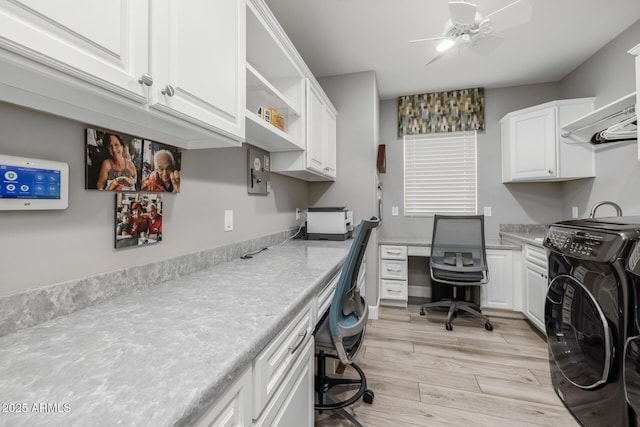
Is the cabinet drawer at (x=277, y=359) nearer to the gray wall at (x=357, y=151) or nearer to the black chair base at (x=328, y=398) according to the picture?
the black chair base at (x=328, y=398)

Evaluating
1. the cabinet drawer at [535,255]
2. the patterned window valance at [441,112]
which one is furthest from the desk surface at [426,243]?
the patterned window valance at [441,112]

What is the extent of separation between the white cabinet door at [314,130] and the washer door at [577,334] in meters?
1.67

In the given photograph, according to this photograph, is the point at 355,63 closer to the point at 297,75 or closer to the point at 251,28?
the point at 297,75

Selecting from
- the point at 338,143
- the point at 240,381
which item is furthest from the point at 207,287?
the point at 338,143

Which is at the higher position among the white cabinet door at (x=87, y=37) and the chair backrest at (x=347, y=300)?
the white cabinet door at (x=87, y=37)

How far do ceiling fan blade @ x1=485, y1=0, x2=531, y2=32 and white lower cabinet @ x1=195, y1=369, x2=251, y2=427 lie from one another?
90.5 inches

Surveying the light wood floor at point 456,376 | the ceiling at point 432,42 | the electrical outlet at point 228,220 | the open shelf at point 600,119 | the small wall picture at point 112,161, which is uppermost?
the ceiling at point 432,42

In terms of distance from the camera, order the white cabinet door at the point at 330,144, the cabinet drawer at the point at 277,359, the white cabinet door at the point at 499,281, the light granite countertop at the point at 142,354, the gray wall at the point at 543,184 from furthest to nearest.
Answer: the white cabinet door at the point at 499,281 < the white cabinet door at the point at 330,144 < the gray wall at the point at 543,184 < the cabinet drawer at the point at 277,359 < the light granite countertop at the point at 142,354

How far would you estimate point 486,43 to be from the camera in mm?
2025

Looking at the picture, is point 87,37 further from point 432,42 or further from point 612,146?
point 612,146

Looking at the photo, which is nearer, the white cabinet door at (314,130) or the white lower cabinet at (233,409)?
the white lower cabinet at (233,409)

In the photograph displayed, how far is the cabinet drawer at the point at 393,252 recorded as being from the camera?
3070mm

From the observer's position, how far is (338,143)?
300cm

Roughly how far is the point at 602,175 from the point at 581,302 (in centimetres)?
209
